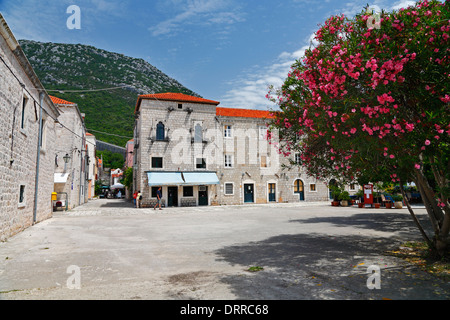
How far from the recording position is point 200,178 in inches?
1101

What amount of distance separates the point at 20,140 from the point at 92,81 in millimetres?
52314

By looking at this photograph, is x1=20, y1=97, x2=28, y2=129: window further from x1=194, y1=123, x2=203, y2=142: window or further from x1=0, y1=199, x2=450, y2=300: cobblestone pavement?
x1=194, y1=123, x2=203, y2=142: window

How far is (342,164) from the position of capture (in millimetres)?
7133

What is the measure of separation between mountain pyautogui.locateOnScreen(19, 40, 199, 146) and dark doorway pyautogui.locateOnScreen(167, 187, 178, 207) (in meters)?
20.1

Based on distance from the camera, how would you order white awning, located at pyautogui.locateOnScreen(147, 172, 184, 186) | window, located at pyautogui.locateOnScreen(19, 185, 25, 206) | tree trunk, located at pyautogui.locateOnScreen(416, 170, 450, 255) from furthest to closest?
white awning, located at pyautogui.locateOnScreen(147, 172, 184, 186), window, located at pyautogui.locateOnScreen(19, 185, 25, 206), tree trunk, located at pyautogui.locateOnScreen(416, 170, 450, 255)

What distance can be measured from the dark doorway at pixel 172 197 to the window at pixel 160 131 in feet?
16.1

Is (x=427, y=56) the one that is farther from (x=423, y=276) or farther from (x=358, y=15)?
(x=423, y=276)

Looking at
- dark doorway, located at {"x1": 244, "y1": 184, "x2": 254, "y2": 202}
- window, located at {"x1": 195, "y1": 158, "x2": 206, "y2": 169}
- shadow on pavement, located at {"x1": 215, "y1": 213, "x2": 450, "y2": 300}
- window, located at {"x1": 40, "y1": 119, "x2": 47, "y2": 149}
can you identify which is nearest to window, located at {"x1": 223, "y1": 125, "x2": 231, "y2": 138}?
window, located at {"x1": 195, "y1": 158, "x2": 206, "y2": 169}

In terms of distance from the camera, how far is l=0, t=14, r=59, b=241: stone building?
879cm

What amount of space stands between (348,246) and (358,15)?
587cm

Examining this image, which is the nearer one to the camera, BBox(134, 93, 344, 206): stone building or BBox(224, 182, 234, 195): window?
BBox(134, 93, 344, 206): stone building

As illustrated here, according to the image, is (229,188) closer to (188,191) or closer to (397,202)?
(188,191)
